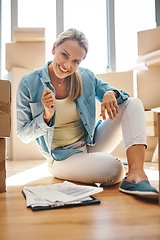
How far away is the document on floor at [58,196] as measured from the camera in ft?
2.31

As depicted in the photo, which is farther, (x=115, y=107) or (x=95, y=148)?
(x=95, y=148)

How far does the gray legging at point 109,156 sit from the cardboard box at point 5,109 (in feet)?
0.98

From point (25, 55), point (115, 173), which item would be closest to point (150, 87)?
point (25, 55)

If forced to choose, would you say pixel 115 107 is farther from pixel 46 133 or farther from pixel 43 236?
pixel 43 236

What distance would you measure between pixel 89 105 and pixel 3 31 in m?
2.01

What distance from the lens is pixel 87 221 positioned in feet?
1.98

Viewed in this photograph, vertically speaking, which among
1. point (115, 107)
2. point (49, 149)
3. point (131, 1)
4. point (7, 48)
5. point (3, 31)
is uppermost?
point (131, 1)

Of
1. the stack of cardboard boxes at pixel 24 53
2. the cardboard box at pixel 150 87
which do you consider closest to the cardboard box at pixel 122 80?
the cardboard box at pixel 150 87

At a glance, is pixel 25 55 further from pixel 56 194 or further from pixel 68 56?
pixel 56 194

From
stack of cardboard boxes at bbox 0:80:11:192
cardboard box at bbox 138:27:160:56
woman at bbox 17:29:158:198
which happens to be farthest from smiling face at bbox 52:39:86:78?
cardboard box at bbox 138:27:160:56

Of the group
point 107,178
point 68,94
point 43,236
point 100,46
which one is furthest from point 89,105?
point 100,46

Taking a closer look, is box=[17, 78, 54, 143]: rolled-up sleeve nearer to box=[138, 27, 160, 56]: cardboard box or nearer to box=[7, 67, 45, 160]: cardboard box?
box=[7, 67, 45, 160]: cardboard box

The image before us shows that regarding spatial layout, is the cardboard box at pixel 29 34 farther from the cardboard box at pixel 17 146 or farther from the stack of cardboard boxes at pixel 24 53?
the cardboard box at pixel 17 146

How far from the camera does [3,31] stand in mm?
2732
